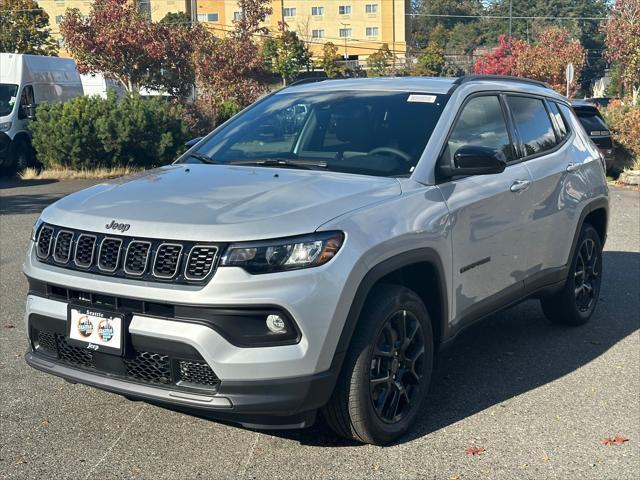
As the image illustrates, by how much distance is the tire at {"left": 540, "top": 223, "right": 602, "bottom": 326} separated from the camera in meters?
6.20

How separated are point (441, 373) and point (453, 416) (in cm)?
74

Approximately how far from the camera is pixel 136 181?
Result: 443 centimetres

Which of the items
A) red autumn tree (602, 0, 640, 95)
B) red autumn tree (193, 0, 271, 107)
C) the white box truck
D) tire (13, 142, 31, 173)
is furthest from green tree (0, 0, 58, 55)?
red autumn tree (602, 0, 640, 95)

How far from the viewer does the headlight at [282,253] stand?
11.4 feet

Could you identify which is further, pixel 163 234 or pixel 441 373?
pixel 441 373

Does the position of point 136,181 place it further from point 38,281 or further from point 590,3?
point 590,3

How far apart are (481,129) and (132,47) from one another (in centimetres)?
2381

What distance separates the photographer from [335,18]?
87438 millimetres

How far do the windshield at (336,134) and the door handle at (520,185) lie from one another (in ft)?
2.45

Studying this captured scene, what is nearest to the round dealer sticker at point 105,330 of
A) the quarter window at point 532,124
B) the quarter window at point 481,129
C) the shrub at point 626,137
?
the quarter window at point 481,129

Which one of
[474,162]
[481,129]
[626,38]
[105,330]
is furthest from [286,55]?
[105,330]

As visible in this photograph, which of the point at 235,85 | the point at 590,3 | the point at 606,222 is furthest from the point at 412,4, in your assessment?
the point at 606,222

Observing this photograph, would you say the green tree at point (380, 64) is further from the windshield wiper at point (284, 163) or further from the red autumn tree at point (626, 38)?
the windshield wiper at point (284, 163)

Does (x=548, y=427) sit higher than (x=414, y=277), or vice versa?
(x=414, y=277)
